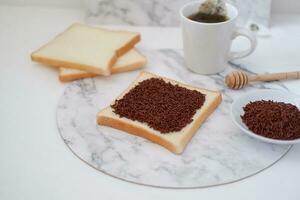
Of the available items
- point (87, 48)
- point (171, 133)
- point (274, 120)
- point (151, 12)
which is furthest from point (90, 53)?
point (274, 120)

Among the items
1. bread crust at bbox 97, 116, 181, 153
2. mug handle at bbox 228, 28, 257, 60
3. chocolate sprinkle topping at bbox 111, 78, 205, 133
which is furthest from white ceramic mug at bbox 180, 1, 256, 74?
bread crust at bbox 97, 116, 181, 153

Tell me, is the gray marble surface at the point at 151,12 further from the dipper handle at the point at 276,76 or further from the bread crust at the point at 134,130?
the bread crust at the point at 134,130

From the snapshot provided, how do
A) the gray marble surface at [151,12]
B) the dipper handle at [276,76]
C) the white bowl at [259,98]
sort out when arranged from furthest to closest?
the gray marble surface at [151,12] → the dipper handle at [276,76] → the white bowl at [259,98]

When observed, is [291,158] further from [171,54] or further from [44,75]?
[44,75]

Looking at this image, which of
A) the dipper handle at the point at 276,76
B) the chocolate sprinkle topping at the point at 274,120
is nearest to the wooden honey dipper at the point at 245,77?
the dipper handle at the point at 276,76

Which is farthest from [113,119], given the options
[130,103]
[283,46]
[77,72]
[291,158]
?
[283,46]

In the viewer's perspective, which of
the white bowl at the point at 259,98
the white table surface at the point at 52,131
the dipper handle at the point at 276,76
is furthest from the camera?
the dipper handle at the point at 276,76

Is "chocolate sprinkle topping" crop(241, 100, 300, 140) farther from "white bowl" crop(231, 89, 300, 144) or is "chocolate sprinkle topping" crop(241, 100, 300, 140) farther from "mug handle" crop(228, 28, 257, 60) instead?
"mug handle" crop(228, 28, 257, 60)
